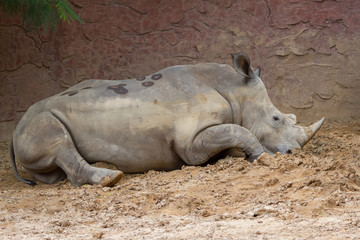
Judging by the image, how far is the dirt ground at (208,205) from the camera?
3.98 meters

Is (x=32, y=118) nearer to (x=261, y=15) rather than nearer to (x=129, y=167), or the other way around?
(x=129, y=167)

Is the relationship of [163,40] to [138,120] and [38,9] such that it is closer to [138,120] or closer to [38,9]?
[38,9]

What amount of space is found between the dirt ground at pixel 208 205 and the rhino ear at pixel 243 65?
1.05 meters

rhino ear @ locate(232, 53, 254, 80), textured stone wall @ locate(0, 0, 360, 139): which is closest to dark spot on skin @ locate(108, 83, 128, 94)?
rhino ear @ locate(232, 53, 254, 80)

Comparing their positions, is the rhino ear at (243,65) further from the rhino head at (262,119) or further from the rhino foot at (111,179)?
the rhino foot at (111,179)

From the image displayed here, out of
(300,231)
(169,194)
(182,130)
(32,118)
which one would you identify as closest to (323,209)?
(300,231)

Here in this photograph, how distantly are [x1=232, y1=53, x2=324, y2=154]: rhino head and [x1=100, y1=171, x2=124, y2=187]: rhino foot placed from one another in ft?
5.27

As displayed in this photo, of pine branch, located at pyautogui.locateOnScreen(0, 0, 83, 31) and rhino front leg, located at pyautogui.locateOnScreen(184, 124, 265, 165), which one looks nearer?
rhino front leg, located at pyautogui.locateOnScreen(184, 124, 265, 165)

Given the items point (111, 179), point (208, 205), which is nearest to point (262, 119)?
point (111, 179)

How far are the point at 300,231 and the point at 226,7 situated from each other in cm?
548

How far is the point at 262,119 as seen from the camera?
6887 millimetres

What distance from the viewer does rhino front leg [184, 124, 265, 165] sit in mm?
6402

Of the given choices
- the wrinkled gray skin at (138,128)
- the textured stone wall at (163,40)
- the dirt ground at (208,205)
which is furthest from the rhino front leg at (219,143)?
the textured stone wall at (163,40)

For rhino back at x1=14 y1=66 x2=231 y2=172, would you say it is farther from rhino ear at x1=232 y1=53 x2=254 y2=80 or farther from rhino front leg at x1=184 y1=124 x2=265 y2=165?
rhino ear at x1=232 y1=53 x2=254 y2=80
